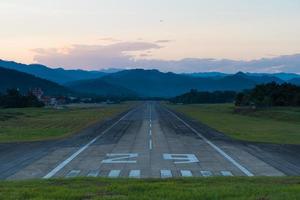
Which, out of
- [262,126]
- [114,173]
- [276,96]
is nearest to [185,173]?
[114,173]

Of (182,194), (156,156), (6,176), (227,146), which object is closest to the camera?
(182,194)

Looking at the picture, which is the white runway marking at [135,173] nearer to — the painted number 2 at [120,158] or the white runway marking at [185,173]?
the white runway marking at [185,173]

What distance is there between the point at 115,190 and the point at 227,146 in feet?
62.8

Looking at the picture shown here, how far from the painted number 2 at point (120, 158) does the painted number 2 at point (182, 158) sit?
138 cm

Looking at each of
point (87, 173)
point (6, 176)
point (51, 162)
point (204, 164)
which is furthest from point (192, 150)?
point (6, 176)

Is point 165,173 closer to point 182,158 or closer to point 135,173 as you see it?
point 135,173

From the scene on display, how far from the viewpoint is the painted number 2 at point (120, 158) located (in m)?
21.2

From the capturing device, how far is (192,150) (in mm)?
26625

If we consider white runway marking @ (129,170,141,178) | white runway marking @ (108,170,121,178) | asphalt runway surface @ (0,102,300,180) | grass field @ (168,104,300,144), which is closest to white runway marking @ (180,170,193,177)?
asphalt runway surface @ (0,102,300,180)

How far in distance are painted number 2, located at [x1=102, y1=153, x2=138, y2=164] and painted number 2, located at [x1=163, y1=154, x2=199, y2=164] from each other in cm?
138

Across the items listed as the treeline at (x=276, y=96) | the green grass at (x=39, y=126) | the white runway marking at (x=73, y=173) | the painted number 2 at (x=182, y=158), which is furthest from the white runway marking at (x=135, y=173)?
the treeline at (x=276, y=96)

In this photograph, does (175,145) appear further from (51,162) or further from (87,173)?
(87,173)

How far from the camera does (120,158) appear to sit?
2244 cm

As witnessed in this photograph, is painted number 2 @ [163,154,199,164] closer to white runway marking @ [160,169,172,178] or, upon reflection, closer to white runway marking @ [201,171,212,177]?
white runway marking @ [160,169,172,178]
